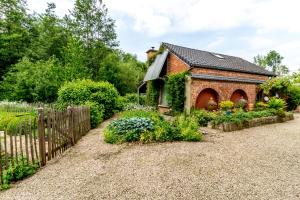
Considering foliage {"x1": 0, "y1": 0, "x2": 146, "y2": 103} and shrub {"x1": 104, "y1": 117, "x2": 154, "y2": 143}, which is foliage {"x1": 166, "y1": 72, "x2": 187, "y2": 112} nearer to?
shrub {"x1": 104, "y1": 117, "x2": 154, "y2": 143}

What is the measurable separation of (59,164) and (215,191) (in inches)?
149

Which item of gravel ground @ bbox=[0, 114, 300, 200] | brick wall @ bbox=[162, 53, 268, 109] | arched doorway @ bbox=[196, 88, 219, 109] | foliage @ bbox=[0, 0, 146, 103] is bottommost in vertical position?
gravel ground @ bbox=[0, 114, 300, 200]

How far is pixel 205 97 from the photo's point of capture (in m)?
14.7

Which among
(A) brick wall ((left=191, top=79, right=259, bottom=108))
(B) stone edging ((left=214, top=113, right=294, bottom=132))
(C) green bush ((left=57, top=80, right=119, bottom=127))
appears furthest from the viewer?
(A) brick wall ((left=191, top=79, right=259, bottom=108))

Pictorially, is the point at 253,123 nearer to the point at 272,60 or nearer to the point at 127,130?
the point at 127,130

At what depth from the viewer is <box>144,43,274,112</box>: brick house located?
45.1 ft

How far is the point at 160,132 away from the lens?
7398 millimetres

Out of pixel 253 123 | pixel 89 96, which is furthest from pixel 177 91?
pixel 89 96

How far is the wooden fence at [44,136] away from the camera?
15.1 feet

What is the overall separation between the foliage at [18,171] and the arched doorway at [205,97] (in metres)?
11.4

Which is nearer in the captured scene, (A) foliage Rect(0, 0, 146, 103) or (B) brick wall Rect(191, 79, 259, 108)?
(B) brick wall Rect(191, 79, 259, 108)

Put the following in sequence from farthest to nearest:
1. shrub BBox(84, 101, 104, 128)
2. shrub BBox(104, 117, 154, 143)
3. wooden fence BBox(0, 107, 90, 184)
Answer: shrub BBox(84, 101, 104, 128)
shrub BBox(104, 117, 154, 143)
wooden fence BBox(0, 107, 90, 184)

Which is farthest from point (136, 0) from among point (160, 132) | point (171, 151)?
point (171, 151)

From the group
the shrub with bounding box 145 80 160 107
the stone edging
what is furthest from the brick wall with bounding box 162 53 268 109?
the stone edging
